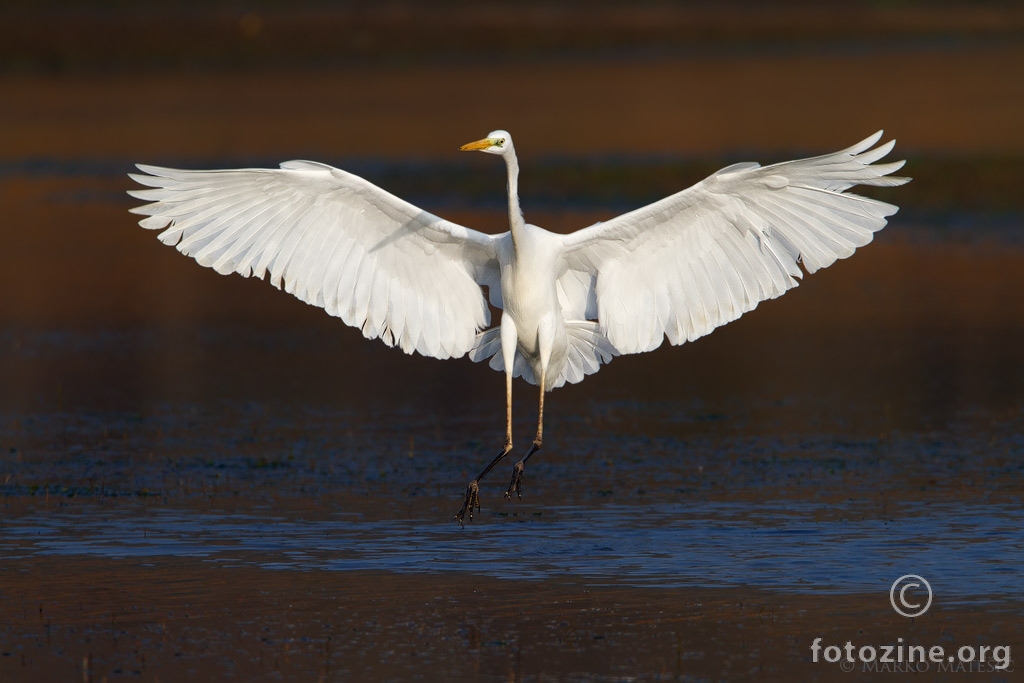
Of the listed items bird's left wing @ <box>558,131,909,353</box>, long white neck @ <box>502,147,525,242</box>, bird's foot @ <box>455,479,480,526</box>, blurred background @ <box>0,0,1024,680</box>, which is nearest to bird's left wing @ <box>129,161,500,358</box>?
long white neck @ <box>502,147,525,242</box>

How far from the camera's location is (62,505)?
9945 millimetres

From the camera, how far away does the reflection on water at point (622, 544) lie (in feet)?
27.5

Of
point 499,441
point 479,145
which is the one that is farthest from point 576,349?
point 499,441

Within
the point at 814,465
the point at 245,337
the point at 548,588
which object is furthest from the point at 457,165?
the point at 548,588

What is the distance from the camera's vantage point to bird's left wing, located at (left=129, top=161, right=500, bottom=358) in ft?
29.4

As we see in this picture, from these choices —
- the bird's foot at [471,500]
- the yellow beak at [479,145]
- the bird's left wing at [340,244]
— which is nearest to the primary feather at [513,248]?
the bird's left wing at [340,244]

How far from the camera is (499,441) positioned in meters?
11.9

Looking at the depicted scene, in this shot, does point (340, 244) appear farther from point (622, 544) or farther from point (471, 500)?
point (622, 544)

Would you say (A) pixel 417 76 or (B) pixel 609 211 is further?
(A) pixel 417 76

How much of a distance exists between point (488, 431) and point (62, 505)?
3465 mm

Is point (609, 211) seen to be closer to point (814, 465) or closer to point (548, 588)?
point (814, 465)

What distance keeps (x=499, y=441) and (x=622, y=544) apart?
2964 millimetres

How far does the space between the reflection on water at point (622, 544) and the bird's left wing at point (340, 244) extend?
4.06 ft

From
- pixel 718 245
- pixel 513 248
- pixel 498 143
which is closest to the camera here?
pixel 498 143
